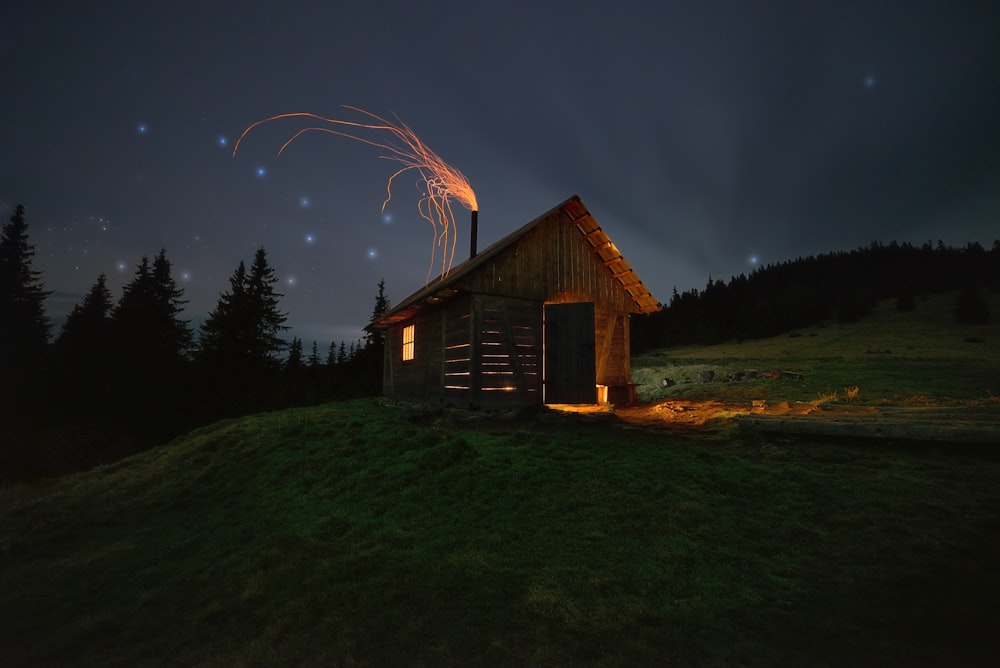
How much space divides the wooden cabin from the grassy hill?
3.88 m

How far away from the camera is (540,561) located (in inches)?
199

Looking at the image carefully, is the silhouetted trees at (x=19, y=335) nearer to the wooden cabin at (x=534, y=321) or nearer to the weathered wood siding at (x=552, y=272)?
the wooden cabin at (x=534, y=321)

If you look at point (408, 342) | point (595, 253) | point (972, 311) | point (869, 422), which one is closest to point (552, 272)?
point (595, 253)

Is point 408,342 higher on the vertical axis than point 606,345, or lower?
higher

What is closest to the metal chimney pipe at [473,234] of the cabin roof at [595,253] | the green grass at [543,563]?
the cabin roof at [595,253]

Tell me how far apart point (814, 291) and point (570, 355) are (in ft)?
275

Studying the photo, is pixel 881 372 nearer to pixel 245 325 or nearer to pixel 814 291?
pixel 245 325

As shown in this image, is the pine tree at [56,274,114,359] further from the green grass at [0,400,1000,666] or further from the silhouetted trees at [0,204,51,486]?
the green grass at [0,400,1000,666]

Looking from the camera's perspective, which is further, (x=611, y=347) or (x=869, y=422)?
(x=611, y=347)

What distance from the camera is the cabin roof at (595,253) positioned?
44.7ft

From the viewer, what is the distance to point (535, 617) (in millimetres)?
4059

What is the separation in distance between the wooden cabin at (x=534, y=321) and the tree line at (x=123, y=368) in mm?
13697

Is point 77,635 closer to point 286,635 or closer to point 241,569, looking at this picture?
point 241,569

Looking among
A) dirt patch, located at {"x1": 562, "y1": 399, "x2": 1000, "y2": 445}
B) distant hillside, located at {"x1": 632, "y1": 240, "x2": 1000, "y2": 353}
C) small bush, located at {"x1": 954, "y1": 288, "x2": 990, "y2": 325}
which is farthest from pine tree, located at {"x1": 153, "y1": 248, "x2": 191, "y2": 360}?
small bush, located at {"x1": 954, "y1": 288, "x2": 990, "y2": 325}
